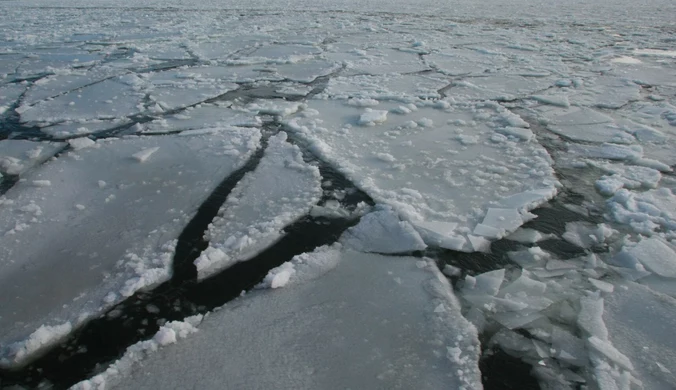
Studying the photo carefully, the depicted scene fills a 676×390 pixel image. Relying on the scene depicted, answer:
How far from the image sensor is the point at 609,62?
547 cm

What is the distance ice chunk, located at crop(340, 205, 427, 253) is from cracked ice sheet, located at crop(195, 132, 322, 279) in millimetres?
296

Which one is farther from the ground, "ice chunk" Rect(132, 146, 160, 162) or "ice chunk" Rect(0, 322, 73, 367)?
"ice chunk" Rect(0, 322, 73, 367)

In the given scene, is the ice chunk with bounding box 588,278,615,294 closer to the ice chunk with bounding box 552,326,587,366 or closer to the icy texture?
the ice chunk with bounding box 552,326,587,366

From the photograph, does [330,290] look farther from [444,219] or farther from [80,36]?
[80,36]

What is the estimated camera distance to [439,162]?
8.27 feet

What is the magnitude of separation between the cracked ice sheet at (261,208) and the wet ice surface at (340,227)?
0.5 inches

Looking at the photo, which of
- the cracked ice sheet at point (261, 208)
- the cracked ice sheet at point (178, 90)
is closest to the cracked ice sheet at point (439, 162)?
the cracked ice sheet at point (261, 208)

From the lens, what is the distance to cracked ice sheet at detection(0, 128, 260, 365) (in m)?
1.50

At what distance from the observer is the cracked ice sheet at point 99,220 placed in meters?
1.50

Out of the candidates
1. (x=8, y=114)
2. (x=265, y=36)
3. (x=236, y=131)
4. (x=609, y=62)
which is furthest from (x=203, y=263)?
(x=265, y=36)

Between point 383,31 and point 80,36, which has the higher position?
point 383,31

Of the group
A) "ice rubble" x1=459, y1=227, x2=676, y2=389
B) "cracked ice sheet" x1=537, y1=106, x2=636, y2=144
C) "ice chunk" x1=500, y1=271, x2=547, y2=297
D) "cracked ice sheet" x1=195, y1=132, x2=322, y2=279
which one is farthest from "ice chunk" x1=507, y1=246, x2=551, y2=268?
"cracked ice sheet" x1=537, y1=106, x2=636, y2=144

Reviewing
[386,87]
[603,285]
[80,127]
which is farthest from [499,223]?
[80,127]

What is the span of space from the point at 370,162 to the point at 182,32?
21.8ft
